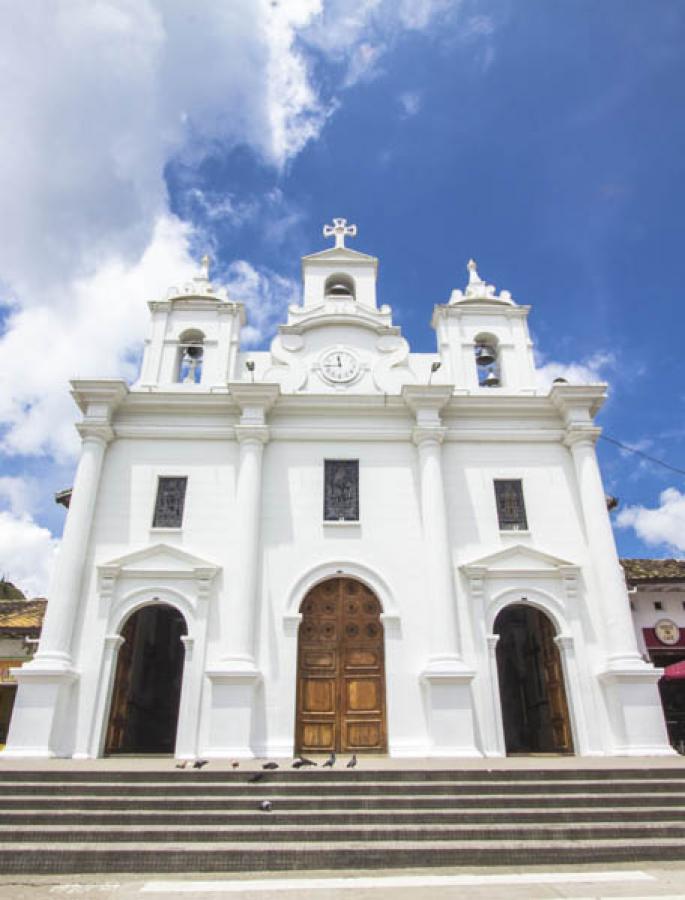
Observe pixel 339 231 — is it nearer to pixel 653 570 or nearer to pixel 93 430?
pixel 93 430

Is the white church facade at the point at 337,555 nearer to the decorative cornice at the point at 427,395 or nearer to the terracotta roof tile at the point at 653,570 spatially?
the decorative cornice at the point at 427,395

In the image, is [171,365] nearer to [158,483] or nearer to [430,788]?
[158,483]

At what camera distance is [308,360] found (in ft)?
50.1

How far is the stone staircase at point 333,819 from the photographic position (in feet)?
20.0

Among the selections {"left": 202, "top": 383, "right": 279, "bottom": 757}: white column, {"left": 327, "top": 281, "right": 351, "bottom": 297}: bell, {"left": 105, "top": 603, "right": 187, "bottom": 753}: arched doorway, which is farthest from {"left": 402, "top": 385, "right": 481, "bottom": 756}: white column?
{"left": 105, "top": 603, "right": 187, "bottom": 753}: arched doorway

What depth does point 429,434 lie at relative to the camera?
13734 millimetres

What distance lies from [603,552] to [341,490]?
5578mm

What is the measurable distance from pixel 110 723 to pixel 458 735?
6.44m

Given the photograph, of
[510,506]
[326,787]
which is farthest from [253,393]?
[326,787]

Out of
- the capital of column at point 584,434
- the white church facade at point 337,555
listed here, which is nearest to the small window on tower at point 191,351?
the white church facade at point 337,555

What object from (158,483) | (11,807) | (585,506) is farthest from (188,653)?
(585,506)

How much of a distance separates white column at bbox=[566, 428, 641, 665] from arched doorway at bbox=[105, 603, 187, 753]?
8.96 metres

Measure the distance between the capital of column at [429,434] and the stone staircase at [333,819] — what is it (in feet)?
23.1

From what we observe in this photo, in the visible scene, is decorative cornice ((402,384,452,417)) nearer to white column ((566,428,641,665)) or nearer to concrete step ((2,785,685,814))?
white column ((566,428,641,665))
